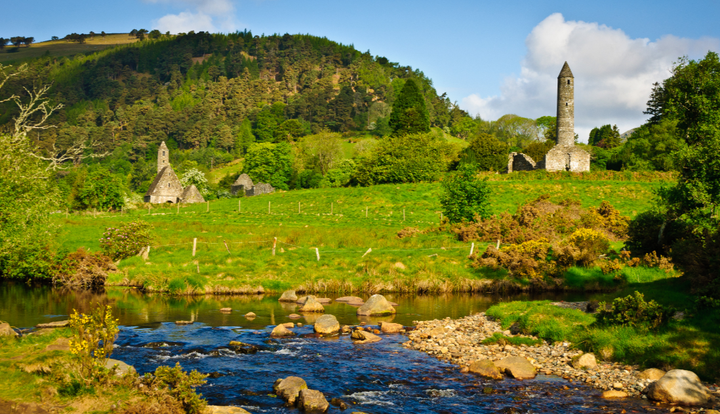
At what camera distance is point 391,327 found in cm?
2239

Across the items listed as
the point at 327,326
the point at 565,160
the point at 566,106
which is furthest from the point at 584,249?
the point at 566,106

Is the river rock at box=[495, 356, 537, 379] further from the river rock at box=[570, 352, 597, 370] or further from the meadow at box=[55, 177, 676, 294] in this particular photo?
the meadow at box=[55, 177, 676, 294]

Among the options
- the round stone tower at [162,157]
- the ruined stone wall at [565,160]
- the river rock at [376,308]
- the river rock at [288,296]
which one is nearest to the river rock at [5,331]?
the river rock at [288,296]

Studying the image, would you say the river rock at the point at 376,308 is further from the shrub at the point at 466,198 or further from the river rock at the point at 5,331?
the shrub at the point at 466,198

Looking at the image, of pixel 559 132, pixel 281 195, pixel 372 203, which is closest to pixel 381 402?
pixel 372 203

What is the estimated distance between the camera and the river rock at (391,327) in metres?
22.3

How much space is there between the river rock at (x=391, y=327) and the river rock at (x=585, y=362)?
24.7 feet

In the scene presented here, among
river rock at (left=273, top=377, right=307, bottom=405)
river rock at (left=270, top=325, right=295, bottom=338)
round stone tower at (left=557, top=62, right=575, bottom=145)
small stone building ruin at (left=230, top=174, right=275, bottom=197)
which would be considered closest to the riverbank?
river rock at (left=270, top=325, right=295, bottom=338)

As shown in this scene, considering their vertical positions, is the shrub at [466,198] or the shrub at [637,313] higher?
the shrub at [466,198]

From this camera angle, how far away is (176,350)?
18766 mm

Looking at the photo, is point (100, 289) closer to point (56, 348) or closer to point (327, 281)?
point (327, 281)

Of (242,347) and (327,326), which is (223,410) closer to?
(242,347)

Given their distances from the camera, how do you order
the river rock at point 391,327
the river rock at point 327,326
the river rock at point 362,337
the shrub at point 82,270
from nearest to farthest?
the river rock at point 362,337 < the river rock at point 327,326 < the river rock at point 391,327 < the shrub at point 82,270

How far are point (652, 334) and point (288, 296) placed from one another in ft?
61.0
